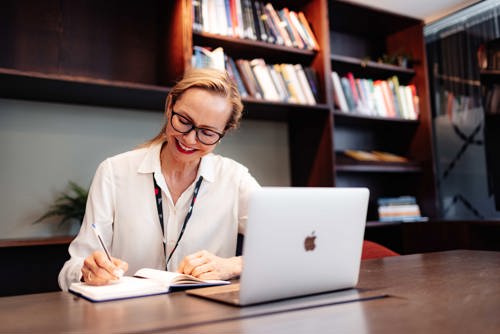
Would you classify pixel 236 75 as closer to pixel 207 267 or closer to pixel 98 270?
pixel 207 267

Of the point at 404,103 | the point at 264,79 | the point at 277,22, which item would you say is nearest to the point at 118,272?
the point at 264,79

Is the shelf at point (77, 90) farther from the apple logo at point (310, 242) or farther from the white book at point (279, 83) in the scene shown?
the apple logo at point (310, 242)

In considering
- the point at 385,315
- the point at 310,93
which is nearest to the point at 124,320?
the point at 385,315

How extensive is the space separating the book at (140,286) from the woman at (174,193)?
0.37 metres

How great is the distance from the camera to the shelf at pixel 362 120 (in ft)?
10.9

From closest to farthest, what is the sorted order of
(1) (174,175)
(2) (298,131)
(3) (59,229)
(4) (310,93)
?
(1) (174,175) → (3) (59,229) → (4) (310,93) → (2) (298,131)

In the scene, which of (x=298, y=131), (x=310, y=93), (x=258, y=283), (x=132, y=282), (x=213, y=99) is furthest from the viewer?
(x=298, y=131)

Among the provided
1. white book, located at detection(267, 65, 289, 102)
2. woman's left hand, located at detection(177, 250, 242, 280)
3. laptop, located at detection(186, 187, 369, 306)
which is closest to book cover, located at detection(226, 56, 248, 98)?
white book, located at detection(267, 65, 289, 102)

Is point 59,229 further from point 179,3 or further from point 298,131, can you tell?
point 298,131

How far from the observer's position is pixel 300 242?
0.99m

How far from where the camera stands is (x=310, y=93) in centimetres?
315

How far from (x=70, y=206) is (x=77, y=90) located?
63 cm

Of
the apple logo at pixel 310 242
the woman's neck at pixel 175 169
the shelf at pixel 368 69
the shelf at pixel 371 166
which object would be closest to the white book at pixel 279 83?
the shelf at pixel 368 69

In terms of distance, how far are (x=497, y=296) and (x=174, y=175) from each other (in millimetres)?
1165
